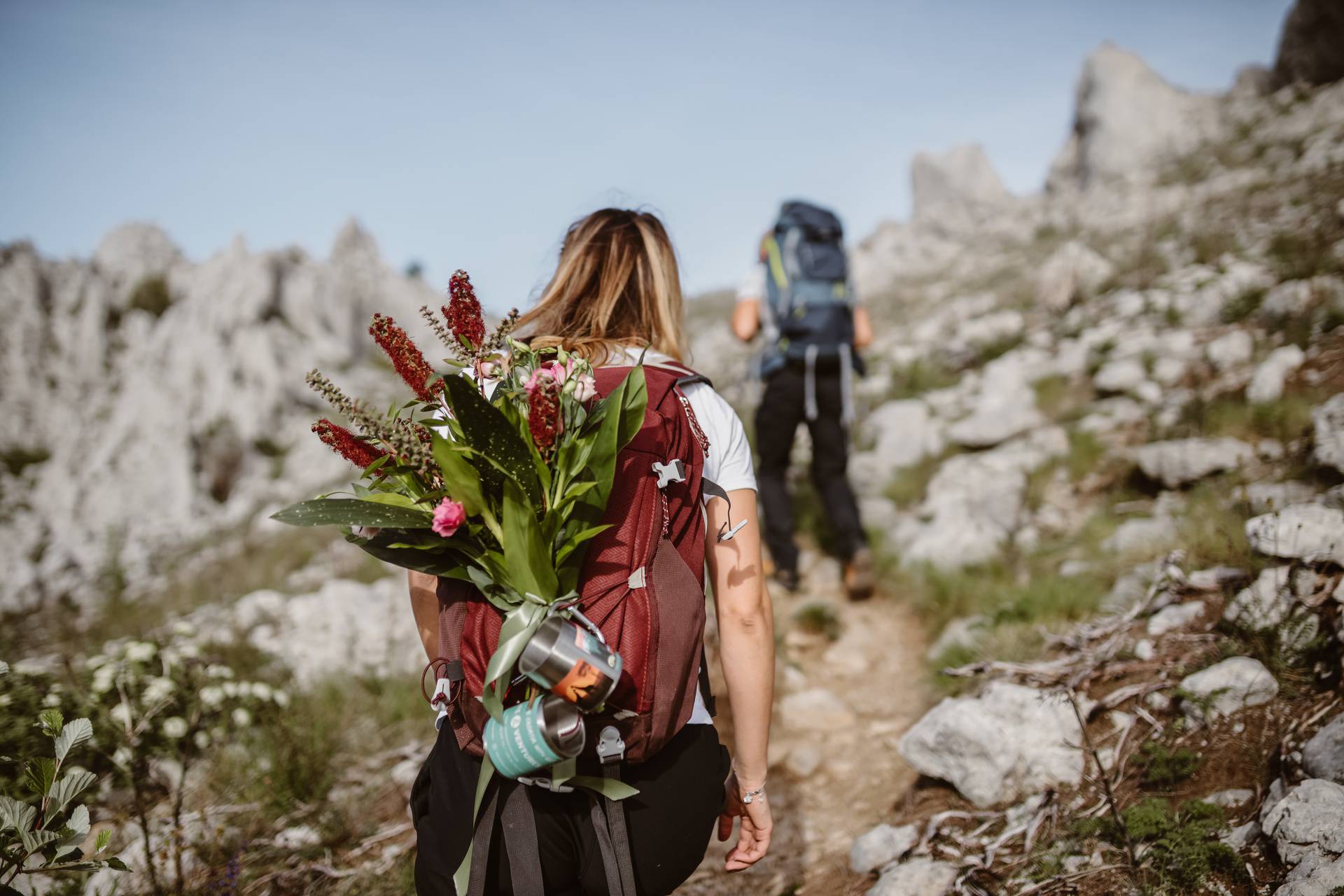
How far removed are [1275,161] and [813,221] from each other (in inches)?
778

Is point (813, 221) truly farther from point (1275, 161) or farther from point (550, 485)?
point (1275, 161)

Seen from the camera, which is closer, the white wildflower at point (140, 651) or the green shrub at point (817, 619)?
the white wildflower at point (140, 651)

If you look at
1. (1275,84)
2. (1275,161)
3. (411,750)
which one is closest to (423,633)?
(411,750)

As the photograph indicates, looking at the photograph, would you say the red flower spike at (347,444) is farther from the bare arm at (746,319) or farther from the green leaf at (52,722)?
the bare arm at (746,319)

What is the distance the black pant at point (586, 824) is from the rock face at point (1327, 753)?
174 cm

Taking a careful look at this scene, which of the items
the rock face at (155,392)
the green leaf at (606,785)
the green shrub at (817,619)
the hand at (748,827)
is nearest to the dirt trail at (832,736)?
the green shrub at (817,619)

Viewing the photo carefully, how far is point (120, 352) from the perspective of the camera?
65.4 feet

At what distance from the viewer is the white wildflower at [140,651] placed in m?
2.91

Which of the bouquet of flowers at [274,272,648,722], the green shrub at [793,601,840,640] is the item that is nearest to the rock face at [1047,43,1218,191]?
the green shrub at [793,601,840,640]

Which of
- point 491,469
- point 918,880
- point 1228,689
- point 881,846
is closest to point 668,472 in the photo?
point 491,469

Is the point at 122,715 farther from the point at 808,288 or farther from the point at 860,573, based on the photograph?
the point at 808,288

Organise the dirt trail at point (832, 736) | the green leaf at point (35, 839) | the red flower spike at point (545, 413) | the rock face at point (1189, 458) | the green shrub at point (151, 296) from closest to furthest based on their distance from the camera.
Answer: the green leaf at point (35, 839) < the red flower spike at point (545, 413) < the dirt trail at point (832, 736) < the rock face at point (1189, 458) < the green shrub at point (151, 296)

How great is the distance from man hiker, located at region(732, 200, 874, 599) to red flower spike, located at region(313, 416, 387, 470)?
3.30 meters

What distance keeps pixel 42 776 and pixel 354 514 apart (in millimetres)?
800
